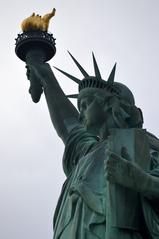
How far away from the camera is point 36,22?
38.1ft

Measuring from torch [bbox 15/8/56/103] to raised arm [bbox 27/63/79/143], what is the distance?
132 mm

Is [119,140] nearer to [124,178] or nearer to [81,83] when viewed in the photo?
[124,178]

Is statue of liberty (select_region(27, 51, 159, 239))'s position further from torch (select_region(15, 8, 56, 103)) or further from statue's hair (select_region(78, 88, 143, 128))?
torch (select_region(15, 8, 56, 103))

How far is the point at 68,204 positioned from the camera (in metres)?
8.49

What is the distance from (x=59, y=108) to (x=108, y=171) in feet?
10.7

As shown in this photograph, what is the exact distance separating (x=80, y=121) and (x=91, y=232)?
7.56ft

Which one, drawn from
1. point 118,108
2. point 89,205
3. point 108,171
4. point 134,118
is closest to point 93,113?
point 118,108

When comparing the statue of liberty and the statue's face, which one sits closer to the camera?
the statue of liberty

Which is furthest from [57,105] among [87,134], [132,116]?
[132,116]

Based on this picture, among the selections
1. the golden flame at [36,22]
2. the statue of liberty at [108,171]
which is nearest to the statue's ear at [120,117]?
the statue of liberty at [108,171]

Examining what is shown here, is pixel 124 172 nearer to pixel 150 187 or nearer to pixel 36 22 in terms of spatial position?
pixel 150 187

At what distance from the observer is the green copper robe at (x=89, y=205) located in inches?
300

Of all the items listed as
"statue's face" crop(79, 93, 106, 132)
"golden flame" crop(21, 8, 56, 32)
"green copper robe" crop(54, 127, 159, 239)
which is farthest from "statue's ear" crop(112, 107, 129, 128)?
"golden flame" crop(21, 8, 56, 32)

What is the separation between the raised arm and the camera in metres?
10.4
